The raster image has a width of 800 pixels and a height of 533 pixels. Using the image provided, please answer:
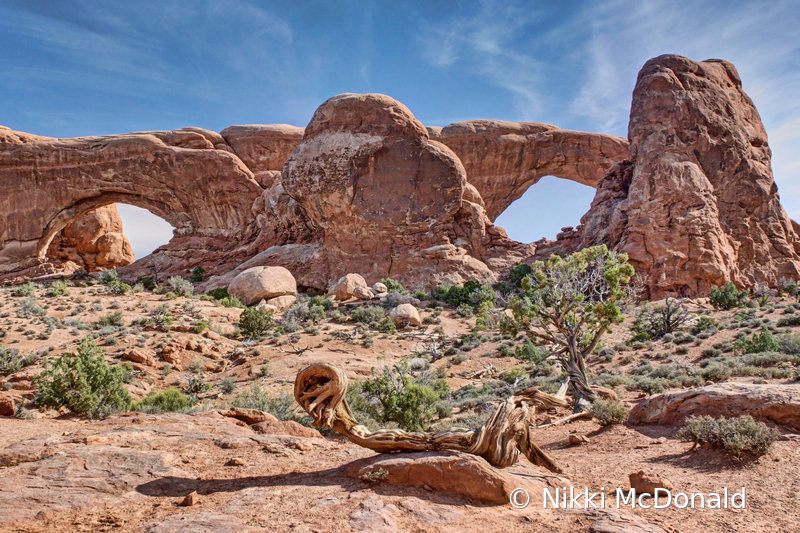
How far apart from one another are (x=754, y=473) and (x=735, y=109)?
79.0 ft

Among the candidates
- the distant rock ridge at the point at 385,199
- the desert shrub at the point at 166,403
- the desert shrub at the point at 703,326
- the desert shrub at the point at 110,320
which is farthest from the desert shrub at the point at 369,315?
the desert shrub at the point at 703,326

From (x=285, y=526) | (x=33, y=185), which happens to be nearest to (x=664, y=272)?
(x=285, y=526)

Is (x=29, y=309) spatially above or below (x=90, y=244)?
below

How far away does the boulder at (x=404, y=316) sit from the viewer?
1722 cm

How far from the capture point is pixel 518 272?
23094mm

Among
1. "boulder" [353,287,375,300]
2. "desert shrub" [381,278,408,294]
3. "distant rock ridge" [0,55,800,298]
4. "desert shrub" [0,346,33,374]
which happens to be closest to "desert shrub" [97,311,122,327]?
"desert shrub" [0,346,33,374]

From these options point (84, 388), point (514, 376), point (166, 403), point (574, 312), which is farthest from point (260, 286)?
point (574, 312)

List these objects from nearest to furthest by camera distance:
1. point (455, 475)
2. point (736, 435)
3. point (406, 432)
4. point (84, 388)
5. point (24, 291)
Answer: point (455, 475)
point (406, 432)
point (736, 435)
point (84, 388)
point (24, 291)

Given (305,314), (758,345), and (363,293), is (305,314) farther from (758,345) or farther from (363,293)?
(758,345)

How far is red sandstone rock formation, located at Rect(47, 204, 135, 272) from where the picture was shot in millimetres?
30119

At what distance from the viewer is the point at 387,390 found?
8.67m

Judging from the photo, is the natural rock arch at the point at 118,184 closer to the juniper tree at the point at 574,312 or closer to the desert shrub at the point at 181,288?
the desert shrub at the point at 181,288

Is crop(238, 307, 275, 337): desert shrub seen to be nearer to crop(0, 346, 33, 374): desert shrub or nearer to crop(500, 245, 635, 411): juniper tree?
crop(0, 346, 33, 374): desert shrub

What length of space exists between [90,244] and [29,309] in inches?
711
